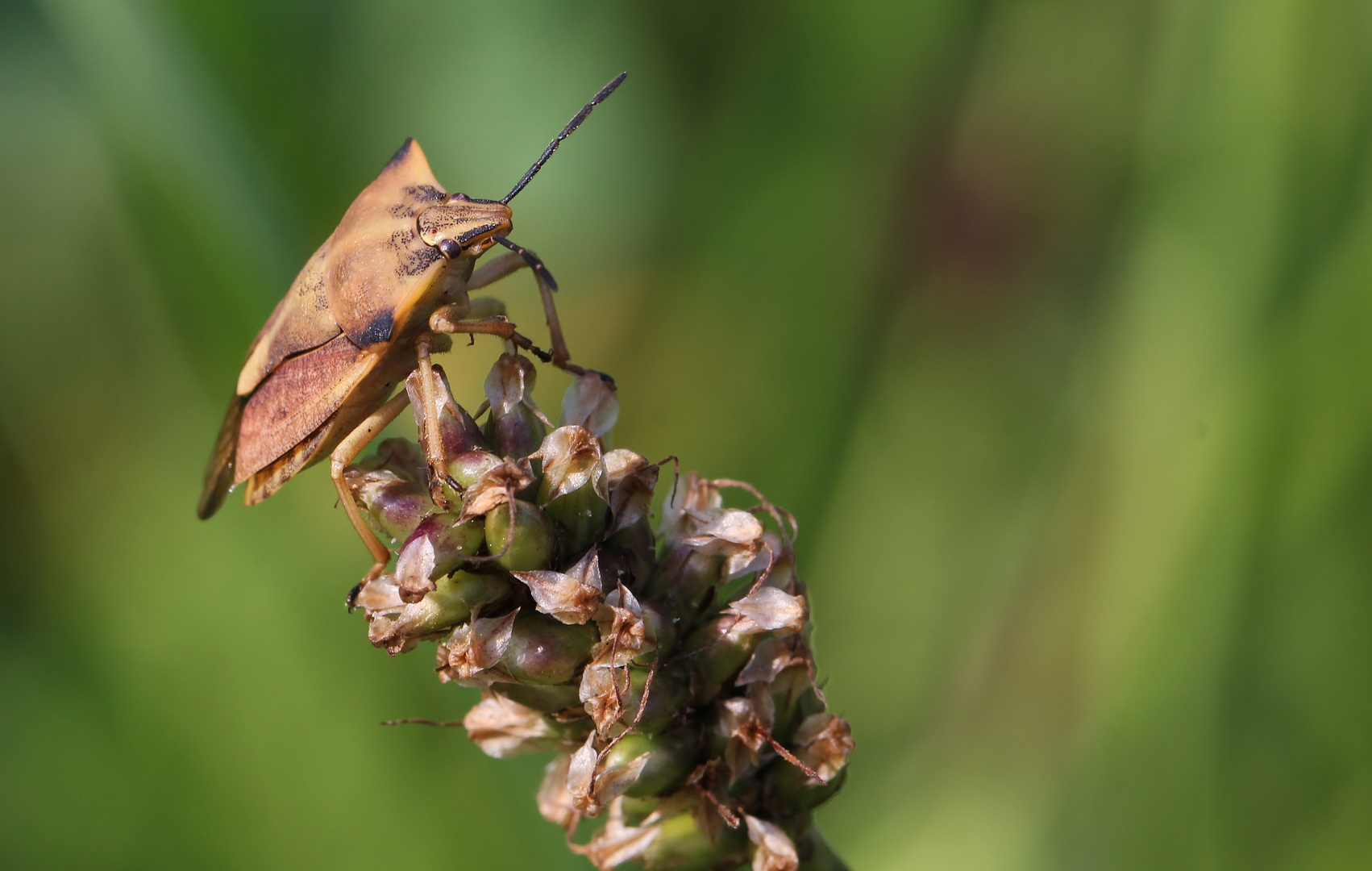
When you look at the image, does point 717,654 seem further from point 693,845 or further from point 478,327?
point 478,327

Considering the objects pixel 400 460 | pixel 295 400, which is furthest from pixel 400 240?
pixel 400 460

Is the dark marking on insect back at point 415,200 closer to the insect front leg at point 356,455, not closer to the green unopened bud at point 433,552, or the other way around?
the insect front leg at point 356,455

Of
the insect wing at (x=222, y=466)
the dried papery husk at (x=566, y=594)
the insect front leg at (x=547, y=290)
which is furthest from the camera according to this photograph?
the insect wing at (x=222, y=466)

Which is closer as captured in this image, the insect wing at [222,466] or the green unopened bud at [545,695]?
the green unopened bud at [545,695]

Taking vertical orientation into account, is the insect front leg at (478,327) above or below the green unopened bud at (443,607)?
above

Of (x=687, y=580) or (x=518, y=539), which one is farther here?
(x=687, y=580)

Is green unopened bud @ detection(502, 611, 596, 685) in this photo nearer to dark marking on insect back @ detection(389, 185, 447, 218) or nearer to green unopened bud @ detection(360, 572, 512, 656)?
green unopened bud @ detection(360, 572, 512, 656)

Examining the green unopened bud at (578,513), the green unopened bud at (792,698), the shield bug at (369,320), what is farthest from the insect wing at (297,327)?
the green unopened bud at (792,698)
